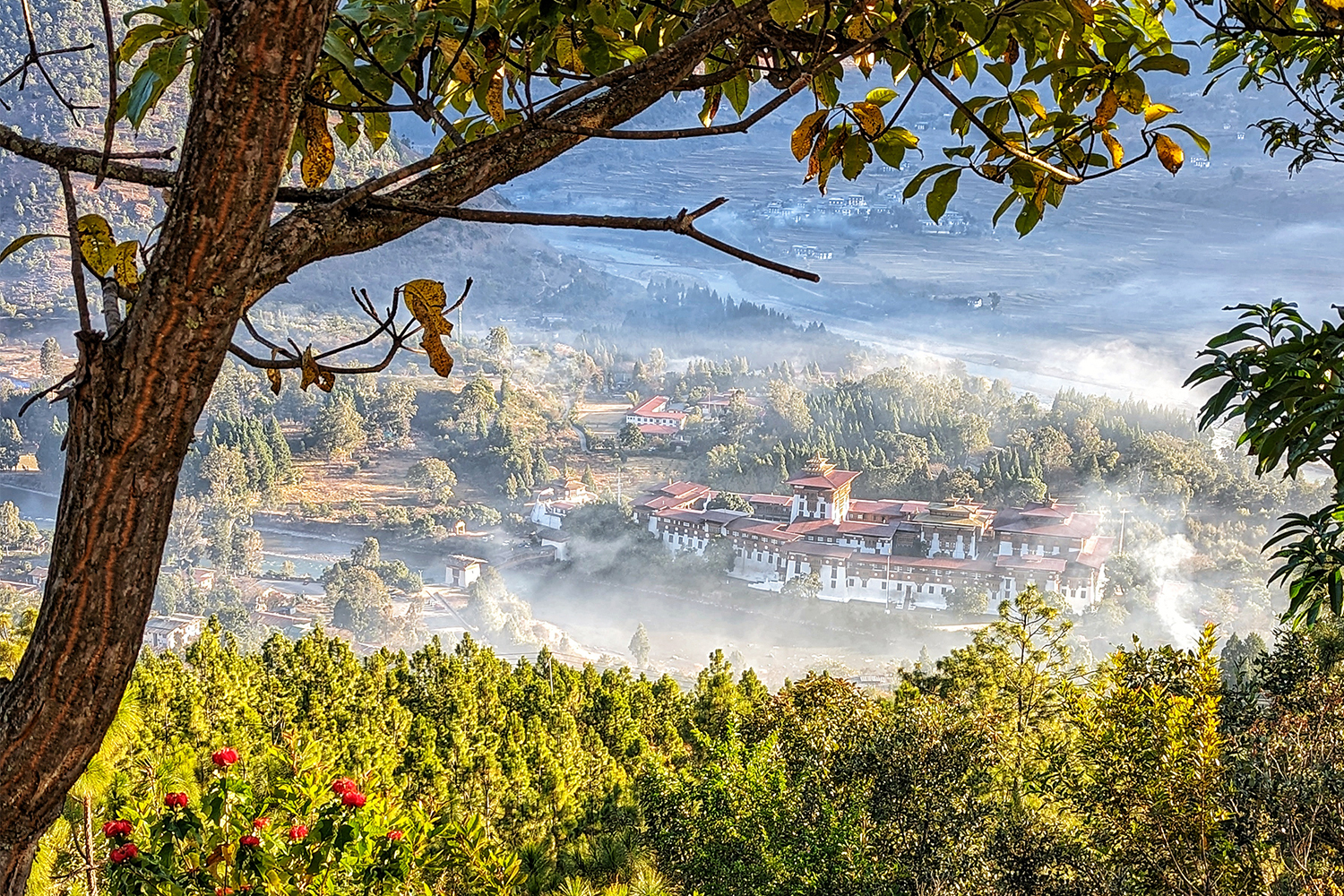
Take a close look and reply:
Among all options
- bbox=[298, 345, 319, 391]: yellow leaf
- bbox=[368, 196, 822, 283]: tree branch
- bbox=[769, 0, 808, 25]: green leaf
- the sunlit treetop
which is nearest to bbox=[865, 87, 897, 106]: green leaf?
the sunlit treetop

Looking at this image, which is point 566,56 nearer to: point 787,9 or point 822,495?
point 787,9

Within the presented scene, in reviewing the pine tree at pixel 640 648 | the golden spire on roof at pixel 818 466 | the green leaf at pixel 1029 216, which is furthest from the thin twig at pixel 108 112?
the golden spire on roof at pixel 818 466

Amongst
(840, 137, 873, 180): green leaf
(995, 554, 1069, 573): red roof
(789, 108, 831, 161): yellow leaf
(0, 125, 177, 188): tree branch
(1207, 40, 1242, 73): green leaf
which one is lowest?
(995, 554, 1069, 573): red roof

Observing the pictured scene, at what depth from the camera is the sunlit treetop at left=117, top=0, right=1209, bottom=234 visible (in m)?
0.65

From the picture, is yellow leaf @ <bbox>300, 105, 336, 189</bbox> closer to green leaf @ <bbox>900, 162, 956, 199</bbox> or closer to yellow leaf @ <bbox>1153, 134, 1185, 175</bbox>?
green leaf @ <bbox>900, 162, 956, 199</bbox>

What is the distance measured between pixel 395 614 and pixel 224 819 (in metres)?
33.9

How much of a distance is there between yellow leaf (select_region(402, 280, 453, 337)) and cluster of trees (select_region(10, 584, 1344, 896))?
1922 millimetres

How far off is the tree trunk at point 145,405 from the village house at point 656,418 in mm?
40521

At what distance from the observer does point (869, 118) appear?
2.72 ft

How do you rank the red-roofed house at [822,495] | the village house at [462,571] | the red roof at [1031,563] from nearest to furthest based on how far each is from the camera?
the red roof at [1031,563] → the red-roofed house at [822,495] → the village house at [462,571]

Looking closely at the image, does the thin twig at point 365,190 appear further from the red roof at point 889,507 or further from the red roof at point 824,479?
the red roof at point 824,479

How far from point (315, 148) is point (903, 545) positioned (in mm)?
34096

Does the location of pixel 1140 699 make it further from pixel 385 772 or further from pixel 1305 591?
pixel 385 772

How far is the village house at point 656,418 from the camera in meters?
41.5
